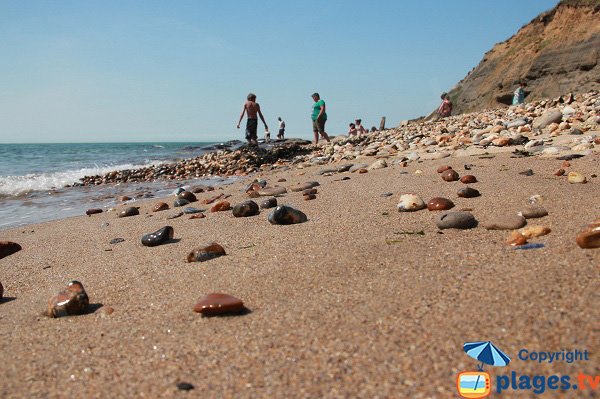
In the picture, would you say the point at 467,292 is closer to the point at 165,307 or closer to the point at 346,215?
the point at 165,307

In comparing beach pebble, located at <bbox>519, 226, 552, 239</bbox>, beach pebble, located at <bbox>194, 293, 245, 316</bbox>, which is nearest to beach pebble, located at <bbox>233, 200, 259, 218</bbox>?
beach pebble, located at <bbox>194, 293, 245, 316</bbox>

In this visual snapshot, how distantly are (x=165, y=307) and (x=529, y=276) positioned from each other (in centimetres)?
147

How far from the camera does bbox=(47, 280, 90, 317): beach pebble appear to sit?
1892 mm

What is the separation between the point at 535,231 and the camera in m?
2.19

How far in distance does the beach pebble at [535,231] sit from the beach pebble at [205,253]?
5.38 ft

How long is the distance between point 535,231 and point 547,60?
72.4 feet

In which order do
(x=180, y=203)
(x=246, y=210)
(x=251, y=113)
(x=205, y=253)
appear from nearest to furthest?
(x=205, y=253) < (x=246, y=210) < (x=180, y=203) < (x=251, y=113)

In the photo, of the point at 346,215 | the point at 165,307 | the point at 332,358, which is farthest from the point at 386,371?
the point at 346,215

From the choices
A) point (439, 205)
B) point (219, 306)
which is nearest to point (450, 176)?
point (439, 205)

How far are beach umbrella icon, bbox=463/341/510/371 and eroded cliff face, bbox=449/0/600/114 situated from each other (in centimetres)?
2000

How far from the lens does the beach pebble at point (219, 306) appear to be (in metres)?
1.68

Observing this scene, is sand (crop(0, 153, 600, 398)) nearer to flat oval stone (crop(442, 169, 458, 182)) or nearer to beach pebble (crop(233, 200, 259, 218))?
beach pebble (crop(233, 200, 259, 218))

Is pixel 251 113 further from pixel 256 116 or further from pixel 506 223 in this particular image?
pixel 506 223

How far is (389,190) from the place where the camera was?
403 centimetres
